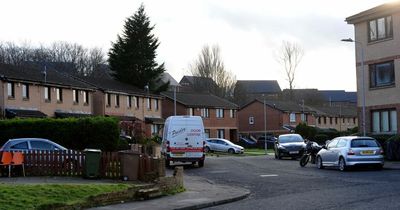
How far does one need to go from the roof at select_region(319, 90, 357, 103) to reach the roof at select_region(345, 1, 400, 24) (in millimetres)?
114084

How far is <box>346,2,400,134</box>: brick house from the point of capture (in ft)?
114

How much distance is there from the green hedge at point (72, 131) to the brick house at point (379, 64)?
16.2 meters

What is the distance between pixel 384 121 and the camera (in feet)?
118

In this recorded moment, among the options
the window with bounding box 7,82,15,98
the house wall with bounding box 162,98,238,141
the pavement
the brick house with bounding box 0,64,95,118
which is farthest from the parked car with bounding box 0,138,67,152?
the house wall with bounding box 162,98,238,141

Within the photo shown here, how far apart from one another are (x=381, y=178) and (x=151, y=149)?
54.7ft

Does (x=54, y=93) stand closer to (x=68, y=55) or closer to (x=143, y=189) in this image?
(x=143, y=189)

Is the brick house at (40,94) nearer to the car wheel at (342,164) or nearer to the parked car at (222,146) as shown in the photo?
the parked car at (222,146)

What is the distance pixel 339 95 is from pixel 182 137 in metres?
130

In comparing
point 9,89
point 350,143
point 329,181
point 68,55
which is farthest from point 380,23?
point 68,55

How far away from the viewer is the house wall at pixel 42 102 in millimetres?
44041

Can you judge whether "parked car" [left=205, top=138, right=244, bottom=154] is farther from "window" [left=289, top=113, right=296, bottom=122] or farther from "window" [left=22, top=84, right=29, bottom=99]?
"window" [left=289, top=113, right=296, bottom=122]

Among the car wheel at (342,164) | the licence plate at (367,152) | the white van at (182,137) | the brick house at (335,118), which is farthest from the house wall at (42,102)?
the brick house at (335,118)

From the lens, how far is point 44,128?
3341cm

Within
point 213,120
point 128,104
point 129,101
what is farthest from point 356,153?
point 213,120
